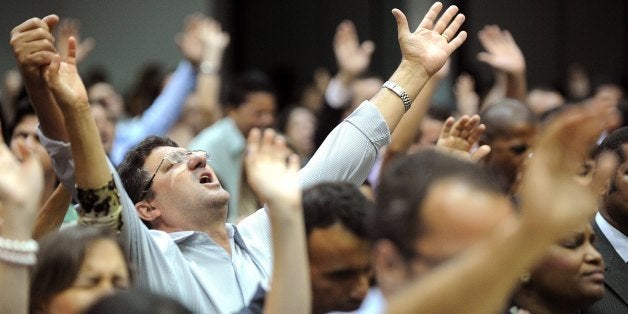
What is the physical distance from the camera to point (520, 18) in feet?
37.7

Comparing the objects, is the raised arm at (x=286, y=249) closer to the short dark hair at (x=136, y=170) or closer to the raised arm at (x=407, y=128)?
the short dark hair at (x=136, y=170)

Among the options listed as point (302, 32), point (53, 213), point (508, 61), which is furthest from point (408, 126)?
point (302, 32)

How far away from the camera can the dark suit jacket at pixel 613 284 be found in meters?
3.73

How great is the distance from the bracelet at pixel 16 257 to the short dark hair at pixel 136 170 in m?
1.21

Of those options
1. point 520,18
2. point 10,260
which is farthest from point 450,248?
point 520,18

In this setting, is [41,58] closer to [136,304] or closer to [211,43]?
[136,304]

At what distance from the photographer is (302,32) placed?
39.5ft

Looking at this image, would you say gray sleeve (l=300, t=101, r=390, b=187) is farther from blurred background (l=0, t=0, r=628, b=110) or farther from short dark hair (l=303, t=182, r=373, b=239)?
blurred background (l=0, t=0, r=628, b=110)

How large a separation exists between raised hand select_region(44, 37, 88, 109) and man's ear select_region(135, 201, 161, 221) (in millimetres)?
696

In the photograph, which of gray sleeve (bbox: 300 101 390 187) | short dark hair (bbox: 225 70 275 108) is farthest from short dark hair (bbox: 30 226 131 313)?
short dark hair (bbox: 225 70 275 108)

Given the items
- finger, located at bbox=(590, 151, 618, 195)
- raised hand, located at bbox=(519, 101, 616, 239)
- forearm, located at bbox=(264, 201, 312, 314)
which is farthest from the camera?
finger, located at bbox=(590, 151, 618, 195)

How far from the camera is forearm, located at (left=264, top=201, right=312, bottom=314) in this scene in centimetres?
237

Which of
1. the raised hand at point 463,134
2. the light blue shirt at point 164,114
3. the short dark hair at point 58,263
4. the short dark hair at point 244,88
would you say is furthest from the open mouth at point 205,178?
the short dark hair at point 244,88

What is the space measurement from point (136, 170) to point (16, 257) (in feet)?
4.20
